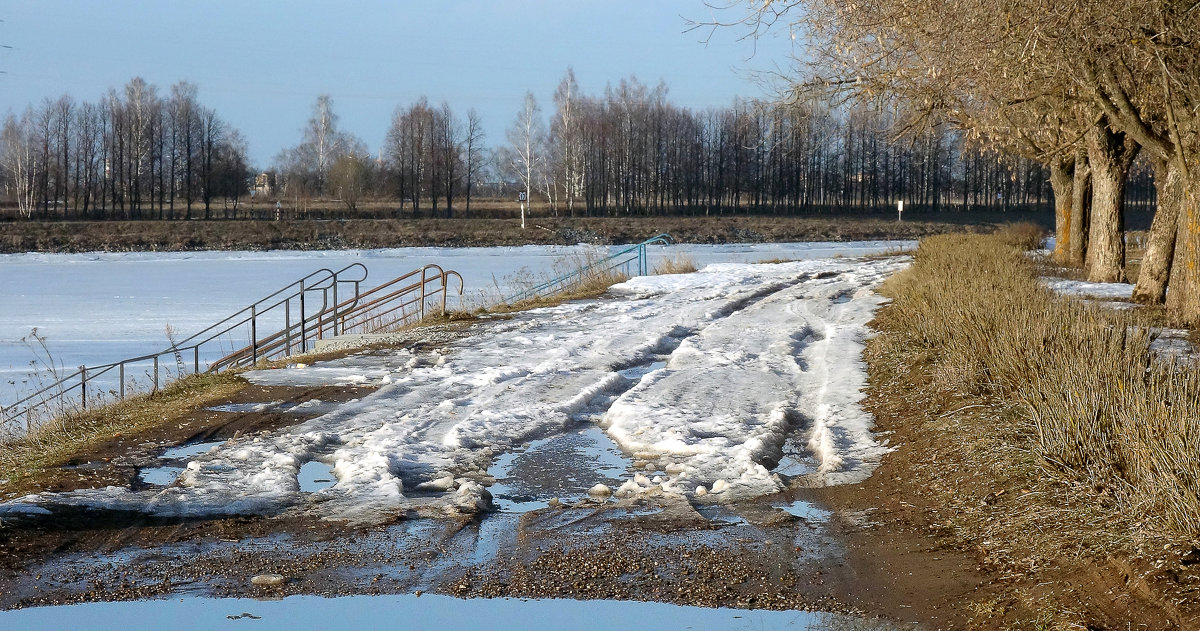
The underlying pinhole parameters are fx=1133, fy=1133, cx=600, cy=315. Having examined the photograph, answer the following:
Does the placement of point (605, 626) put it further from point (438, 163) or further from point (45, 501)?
point (438, 163)

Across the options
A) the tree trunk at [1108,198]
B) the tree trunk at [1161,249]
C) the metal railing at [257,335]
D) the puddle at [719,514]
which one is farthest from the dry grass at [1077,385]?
the tree trunk at [1108,198]

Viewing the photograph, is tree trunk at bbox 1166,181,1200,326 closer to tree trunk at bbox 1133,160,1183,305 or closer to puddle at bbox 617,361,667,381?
tree trunk at bbox 1133,160,1183,305

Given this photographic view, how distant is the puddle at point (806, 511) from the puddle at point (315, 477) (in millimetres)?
2774

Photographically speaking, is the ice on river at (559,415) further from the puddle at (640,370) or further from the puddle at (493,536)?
the puddle at (493,536)

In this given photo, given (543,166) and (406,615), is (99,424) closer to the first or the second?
(406,615)

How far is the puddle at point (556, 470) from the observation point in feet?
22.7

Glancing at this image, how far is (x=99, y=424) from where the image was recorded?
8844 mm

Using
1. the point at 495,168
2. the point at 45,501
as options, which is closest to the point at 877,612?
the point at 45,501

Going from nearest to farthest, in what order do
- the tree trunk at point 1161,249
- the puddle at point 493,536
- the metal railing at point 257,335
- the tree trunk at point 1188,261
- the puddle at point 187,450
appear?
the puddle at point 493,536
the puddle at point 187,450
the tree trunk at point 1188,261
the metal railing at point 257,335
the tree trunk at point 1161,249

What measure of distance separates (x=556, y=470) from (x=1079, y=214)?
20904 millimetres

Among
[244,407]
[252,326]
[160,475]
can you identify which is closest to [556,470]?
[160,475]

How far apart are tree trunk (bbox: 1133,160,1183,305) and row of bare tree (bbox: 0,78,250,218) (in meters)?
71.3

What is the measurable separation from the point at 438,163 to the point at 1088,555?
81406 millimetres

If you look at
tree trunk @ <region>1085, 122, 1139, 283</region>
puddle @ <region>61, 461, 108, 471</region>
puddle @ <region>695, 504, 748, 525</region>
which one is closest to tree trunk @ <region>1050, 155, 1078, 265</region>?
tree trunk @ <region>1085, 122, 1139, 283</region>
